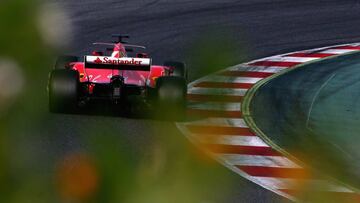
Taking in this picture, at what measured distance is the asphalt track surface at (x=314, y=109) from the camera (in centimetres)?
1160

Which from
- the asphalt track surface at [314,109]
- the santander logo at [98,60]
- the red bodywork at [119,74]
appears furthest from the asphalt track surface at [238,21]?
the santander logo at [98,60]

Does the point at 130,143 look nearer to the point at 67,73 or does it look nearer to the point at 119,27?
the point at 67,73

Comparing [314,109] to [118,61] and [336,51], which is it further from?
[336,51]

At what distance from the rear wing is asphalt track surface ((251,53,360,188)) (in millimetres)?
1733

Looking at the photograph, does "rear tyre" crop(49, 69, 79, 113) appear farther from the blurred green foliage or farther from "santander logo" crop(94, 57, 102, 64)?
the blurred green foliage

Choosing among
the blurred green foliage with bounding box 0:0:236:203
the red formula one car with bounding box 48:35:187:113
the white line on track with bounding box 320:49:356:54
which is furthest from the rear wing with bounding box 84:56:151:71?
the blurred green foliage with bounding box 0:0:236:203

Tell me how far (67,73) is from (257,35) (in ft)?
29.2

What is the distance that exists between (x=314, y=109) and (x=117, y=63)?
308 centimetres

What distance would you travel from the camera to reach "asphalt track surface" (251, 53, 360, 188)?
11.6 m

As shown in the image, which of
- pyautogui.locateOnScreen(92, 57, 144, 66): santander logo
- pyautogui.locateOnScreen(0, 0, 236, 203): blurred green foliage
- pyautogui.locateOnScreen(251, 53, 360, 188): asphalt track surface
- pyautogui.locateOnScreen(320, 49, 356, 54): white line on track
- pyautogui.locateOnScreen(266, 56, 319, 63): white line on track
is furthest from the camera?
pyautogui.locateOnScreen(320, 49, 356, 54): white line on track

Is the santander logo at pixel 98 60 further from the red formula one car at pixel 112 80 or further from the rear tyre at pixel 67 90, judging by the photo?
the rear tyre at pixel 67 90

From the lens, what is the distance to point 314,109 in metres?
13.7

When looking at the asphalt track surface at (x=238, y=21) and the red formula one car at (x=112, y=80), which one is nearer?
the red formula one car at (x=112, y=80)

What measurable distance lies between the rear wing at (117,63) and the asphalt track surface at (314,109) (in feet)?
5.68
